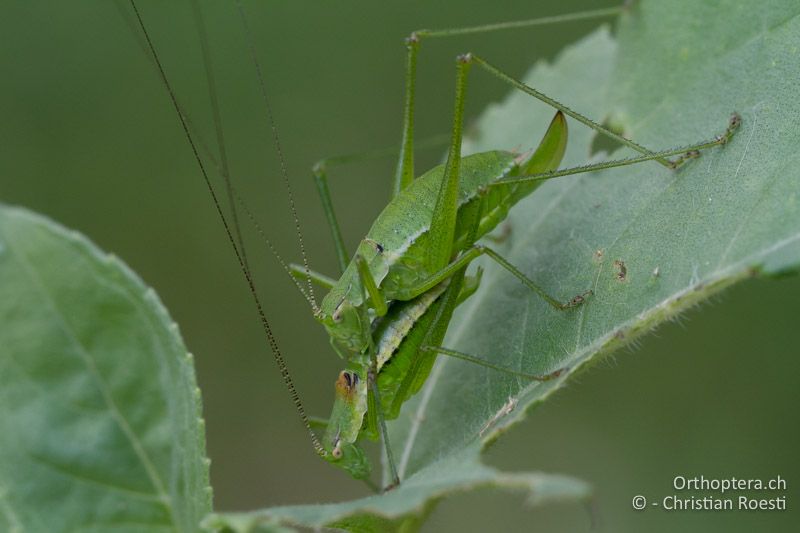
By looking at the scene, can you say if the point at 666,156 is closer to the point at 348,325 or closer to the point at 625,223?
the point at 625,223

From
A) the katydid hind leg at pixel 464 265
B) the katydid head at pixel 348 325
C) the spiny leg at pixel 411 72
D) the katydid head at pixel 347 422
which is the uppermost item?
the spiny leg at pixel 411 72

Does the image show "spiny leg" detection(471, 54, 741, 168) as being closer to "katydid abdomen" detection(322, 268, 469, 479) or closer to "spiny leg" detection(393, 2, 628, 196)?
"spiny leg" detection(393, 2, 628, 196)

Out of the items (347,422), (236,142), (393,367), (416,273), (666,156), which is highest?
(236,142)

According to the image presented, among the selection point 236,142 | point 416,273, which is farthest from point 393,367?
point 236,142

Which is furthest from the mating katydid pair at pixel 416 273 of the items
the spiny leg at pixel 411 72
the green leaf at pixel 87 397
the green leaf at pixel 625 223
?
the green leaf at pixel 87 397

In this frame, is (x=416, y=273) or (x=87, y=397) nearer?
(x=87, y=397)

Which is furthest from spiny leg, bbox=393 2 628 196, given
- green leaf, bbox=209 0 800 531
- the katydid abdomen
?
the katydid abdomen

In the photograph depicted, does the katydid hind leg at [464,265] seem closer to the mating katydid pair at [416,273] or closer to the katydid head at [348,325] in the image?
the mating katydid pair at [416,273]
